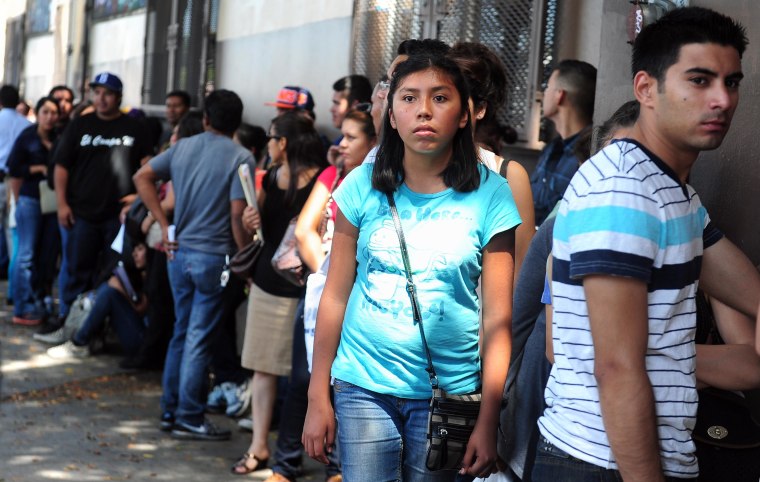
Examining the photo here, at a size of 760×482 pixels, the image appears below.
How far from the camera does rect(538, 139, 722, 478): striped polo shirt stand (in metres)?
2.31

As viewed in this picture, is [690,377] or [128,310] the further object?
[128,310]

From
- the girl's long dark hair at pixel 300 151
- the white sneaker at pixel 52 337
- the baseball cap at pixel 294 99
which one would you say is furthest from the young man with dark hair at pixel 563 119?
the white sneaker at pixel 52 337

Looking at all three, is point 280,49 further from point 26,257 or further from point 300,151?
point 300,151

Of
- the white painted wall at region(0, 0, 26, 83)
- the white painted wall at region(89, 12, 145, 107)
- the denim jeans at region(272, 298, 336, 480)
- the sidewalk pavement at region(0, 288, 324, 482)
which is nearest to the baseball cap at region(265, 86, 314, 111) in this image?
the sidewalk pavement at region(0, 288, 324, 482)

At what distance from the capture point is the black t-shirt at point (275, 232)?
623 centimetres

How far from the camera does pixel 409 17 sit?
A: 27.1ft

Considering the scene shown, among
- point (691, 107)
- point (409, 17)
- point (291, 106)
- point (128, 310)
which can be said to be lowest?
point (128, 310)

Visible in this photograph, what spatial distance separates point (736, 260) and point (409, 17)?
5883 mm

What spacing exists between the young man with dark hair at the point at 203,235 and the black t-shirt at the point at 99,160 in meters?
2.74

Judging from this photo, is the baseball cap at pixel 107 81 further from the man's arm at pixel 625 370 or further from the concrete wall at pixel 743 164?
the man's arm at pixel 625 370

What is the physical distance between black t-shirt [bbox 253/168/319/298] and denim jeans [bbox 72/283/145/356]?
2.97 metres

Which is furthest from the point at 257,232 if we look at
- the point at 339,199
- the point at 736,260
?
the point at 736,260

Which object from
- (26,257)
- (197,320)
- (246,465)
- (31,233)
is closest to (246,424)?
(197,320)

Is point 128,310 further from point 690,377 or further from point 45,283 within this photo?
point 690,377
